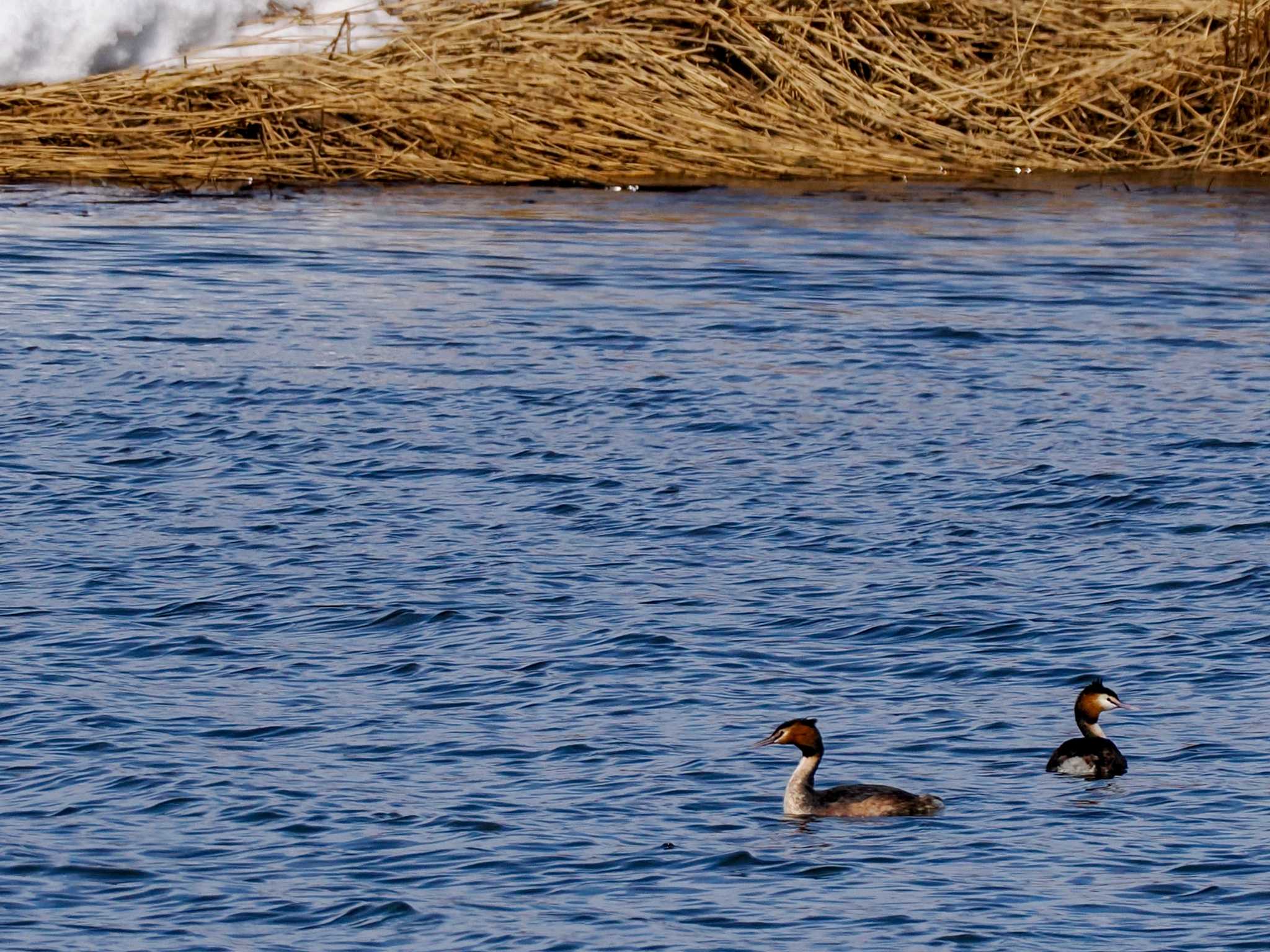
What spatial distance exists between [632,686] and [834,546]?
9.09ft

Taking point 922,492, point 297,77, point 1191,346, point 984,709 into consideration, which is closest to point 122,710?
point 984,709

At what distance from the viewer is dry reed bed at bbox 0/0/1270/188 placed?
2764 centimetres

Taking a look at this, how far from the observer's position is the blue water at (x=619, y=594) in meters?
9.57

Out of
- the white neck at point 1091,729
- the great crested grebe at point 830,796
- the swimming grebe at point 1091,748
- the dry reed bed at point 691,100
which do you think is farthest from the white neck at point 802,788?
the dry reed bed at point 691,100

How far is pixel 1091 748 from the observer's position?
10.6 m

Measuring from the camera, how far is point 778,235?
1009 inches

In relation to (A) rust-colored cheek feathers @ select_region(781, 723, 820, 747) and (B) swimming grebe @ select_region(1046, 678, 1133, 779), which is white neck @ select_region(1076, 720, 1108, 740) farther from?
(A) rust-colored cheek feathers @ select_region(781, 723, 820, 747)

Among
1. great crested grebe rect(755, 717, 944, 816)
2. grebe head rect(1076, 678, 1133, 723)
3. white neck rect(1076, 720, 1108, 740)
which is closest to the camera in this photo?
great crested grebe rect(755, 717, 944, 816)

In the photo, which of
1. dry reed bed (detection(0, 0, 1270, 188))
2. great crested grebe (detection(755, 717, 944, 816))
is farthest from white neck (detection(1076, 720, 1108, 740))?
dry reed bed (detection(0, 0, 1270, 188))

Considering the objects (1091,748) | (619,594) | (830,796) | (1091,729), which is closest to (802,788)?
(830,796)

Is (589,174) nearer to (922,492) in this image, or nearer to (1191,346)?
(1191,346)

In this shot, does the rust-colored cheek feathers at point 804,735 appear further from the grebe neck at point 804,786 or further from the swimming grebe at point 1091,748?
the swimming grebe at point 1091,748

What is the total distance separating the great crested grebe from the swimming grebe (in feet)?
2.08

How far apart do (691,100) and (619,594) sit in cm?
1563
